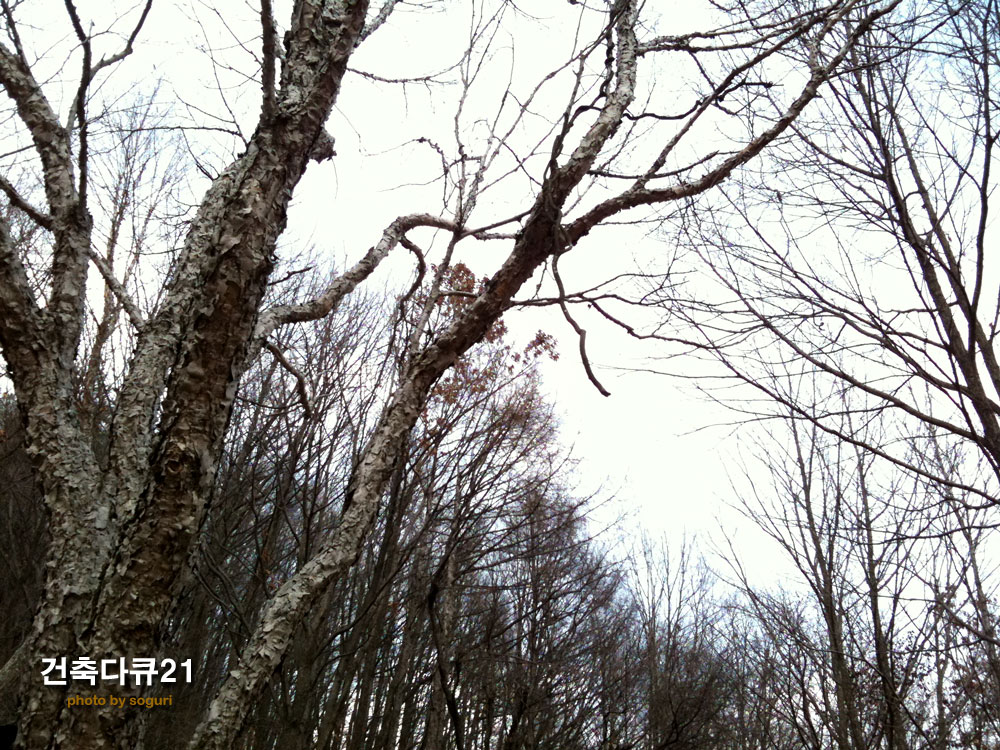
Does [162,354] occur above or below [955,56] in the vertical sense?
below

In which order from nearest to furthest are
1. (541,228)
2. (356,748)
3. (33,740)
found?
(33,740)
(541,228)
(356,748)

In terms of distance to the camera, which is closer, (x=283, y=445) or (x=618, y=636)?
(x=283, y=445)

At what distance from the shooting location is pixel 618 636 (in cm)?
1173

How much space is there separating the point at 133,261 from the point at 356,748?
5.73m

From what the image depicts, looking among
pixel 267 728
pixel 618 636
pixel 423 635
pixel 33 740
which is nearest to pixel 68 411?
pixel 33 740

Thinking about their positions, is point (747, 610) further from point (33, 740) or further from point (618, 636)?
point (33, 740)

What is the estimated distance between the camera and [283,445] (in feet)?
23.1

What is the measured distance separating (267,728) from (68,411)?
4.38 metres

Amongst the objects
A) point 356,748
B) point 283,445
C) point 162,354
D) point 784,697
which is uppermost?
point 283,445

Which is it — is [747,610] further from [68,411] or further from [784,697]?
[68,411]

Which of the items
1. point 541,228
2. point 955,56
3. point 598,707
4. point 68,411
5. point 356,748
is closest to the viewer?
point 68,411

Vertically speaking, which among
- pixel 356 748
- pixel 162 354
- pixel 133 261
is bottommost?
pixel 356 748

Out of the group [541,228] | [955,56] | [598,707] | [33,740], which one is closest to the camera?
[33,740]

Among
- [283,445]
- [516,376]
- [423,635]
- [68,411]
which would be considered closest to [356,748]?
[423,635]
